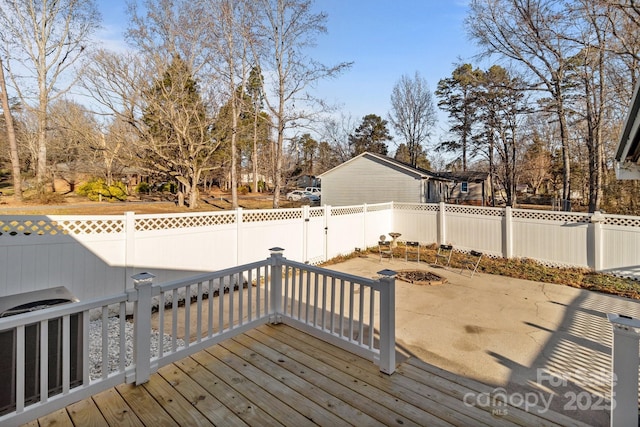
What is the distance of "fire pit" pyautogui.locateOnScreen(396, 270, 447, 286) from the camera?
248 inches

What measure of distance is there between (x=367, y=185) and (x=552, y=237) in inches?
339

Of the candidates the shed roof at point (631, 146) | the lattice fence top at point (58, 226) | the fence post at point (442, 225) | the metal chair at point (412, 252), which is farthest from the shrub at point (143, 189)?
the shed roof at point (631, 146)

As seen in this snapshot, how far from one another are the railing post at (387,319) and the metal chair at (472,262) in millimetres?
5227

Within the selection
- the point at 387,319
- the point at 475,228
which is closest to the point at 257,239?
the point at 387,319

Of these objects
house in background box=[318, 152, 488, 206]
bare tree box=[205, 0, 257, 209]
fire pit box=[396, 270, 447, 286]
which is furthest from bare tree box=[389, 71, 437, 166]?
fire pit box=[396, 270, 447, 286]

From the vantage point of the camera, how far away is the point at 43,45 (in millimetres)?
14727

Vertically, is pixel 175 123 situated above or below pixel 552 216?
above

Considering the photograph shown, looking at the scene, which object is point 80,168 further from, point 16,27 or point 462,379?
point 462,379

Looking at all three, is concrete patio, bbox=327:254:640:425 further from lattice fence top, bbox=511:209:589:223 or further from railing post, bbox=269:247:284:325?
lattice fence top, bbox=511:209:589:223

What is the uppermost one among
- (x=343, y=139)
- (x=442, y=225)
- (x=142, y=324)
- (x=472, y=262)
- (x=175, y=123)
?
(x=343, y=139)

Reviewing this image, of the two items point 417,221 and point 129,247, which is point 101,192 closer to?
point 129,247

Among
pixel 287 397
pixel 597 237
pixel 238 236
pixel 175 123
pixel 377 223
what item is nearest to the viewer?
pixel 287 397

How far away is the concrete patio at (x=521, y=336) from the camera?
2752 millimetres

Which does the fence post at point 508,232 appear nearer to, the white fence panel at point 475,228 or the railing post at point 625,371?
the white fence panel at point 475,228
